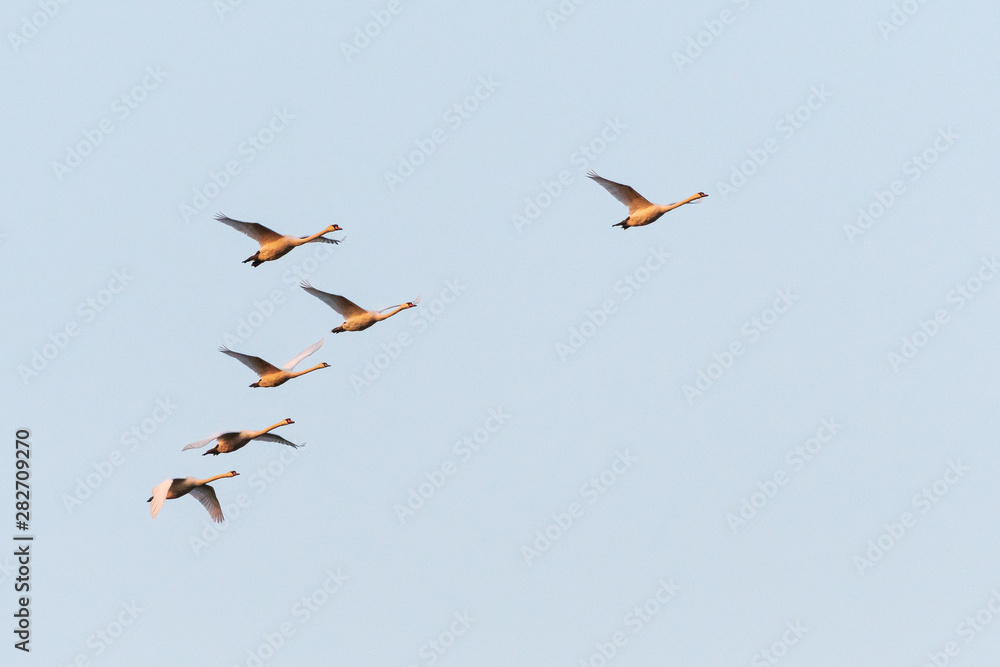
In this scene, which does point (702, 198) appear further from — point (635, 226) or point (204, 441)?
point (204, 441)

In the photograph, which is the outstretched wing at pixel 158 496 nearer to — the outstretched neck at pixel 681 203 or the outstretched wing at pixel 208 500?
the outstretched wing at pixel 208 500

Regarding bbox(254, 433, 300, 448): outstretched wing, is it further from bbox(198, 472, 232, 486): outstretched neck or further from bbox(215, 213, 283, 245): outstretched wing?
bbox(215, 213, 283, 245): outstretched wing

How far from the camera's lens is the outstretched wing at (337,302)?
164 ft

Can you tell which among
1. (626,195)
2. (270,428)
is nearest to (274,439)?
(270,428)

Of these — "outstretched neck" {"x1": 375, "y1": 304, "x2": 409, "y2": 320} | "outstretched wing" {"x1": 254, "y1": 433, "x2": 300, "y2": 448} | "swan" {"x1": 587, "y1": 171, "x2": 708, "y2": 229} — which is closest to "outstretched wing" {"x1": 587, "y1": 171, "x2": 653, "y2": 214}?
"swan" {"x1": 587, "y1": 171, "x2": 708, "y2": 229}

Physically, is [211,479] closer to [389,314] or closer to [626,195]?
[389,314]

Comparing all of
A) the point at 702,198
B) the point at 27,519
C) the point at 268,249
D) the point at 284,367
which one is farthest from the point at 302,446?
the point at 702,198

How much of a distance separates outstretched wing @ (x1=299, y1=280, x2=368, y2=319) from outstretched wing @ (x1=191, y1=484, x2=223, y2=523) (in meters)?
5.92

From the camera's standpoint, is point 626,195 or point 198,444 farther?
point 626,195

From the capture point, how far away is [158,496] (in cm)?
4628

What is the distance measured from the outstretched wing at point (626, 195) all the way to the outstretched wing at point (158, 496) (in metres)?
14.0

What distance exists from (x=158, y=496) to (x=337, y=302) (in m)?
7.67

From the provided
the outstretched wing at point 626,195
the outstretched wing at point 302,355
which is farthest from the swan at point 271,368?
the outstretched wing at point 626,195

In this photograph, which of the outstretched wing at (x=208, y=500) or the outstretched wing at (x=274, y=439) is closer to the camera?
the outstretched wing at (x=208, y=500)
